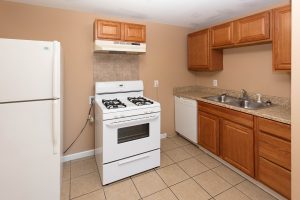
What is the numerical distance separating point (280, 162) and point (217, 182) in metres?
0.72

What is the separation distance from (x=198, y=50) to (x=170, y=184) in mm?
2245

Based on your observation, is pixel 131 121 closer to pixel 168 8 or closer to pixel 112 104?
pixel 112 104

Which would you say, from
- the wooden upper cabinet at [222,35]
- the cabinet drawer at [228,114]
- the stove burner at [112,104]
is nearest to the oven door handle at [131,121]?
the stove burner at [112,104]

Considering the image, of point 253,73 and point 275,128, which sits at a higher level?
point 253,73

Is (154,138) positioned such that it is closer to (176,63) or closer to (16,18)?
(176,63)

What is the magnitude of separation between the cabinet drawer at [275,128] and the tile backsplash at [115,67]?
6.37 feet

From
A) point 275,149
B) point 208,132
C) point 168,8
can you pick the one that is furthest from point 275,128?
point 168,8

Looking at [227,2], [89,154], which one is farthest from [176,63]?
[89,154]

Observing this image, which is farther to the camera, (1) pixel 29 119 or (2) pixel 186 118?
(2) pixel 186 118

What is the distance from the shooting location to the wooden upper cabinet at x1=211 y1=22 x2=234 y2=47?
2.51m

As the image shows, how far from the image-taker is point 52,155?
1.68 meters

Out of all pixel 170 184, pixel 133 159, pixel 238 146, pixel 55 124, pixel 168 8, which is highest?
pixel 168 8

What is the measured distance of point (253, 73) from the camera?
258cm

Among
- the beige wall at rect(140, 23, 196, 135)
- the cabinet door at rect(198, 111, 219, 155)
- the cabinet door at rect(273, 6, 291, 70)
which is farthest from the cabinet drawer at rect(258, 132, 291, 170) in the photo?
the beige wall at rect(140, 23, 196, 135)
